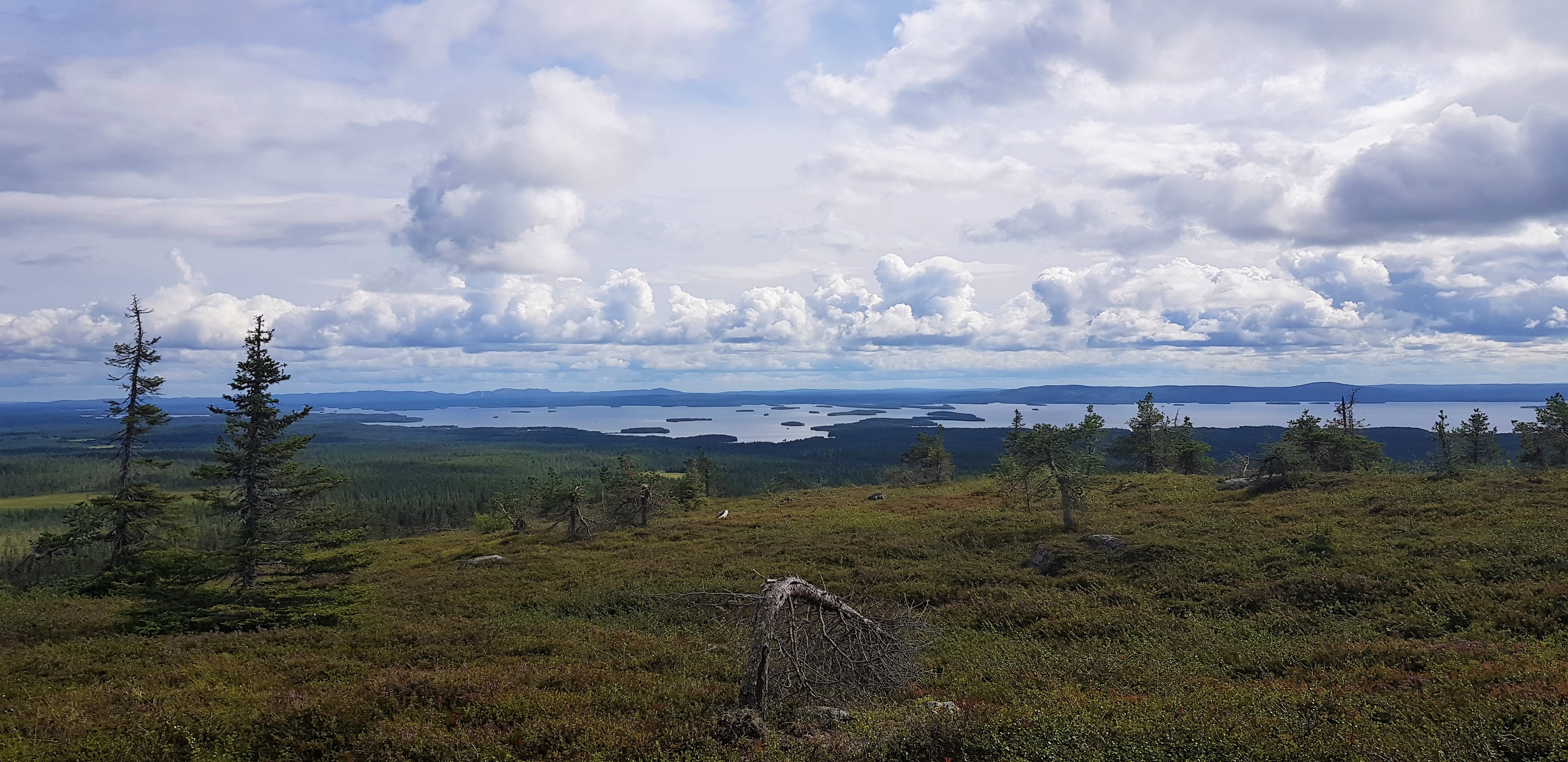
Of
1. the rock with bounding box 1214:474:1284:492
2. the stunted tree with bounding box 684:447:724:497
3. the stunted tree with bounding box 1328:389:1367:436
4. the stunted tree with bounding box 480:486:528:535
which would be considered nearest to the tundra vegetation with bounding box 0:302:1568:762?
the rock with bounding box 1214:474:1284:492

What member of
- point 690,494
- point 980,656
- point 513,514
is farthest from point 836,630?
point 513,514

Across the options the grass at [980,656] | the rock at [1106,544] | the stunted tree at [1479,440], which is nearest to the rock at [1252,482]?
the grass at [980,656]

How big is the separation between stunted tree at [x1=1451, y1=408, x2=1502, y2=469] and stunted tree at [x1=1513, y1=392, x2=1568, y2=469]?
2608mm

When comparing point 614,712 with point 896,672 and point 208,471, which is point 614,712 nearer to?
point 896,672

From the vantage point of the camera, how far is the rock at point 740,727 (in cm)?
958

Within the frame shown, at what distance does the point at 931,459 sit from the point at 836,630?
74697mm

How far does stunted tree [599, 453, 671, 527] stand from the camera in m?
49.4

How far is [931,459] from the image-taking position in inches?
3268

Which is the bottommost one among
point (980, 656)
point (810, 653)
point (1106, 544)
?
point (980, 656)

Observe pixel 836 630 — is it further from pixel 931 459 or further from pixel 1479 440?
pixel 1479 440

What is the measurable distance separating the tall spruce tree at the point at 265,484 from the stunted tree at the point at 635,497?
2895 centimetres

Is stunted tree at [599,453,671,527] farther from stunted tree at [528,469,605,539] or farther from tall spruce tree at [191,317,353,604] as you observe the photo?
tall spruce tree at [191,317,353,604]

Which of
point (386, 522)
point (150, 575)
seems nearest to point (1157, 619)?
point (150, 575)

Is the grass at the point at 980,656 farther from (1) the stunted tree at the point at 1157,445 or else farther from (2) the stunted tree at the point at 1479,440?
(2) the stunted tree at the point at 1479,440
